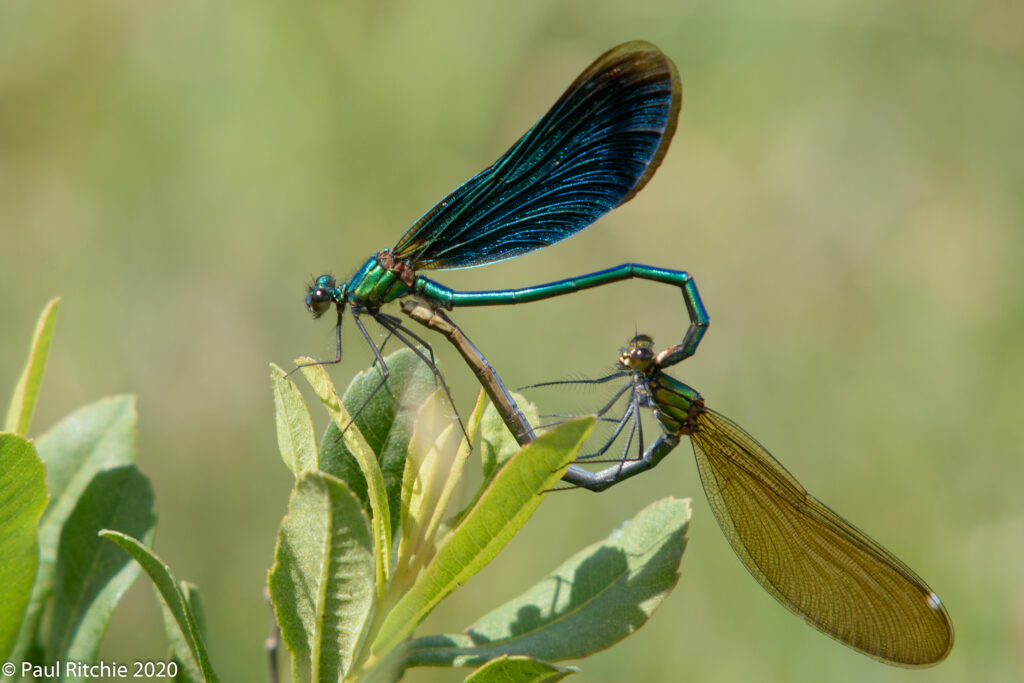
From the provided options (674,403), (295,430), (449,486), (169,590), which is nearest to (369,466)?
(295,430)

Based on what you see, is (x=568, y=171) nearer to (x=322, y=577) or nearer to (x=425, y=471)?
(x=425, y=471)

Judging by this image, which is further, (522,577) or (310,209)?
(310,209)

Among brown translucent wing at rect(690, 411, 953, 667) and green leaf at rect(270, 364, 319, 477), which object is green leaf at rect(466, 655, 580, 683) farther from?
brown translucent wing at rect(690, 411, 953, 667)

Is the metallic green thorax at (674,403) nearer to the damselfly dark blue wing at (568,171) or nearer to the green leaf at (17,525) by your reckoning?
the damselfly dark blue wing at (568,171)

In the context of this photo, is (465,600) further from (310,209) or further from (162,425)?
(310,209)

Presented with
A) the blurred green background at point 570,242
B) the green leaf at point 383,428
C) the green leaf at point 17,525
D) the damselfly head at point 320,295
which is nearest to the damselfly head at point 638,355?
the damselfly head at point 320,295

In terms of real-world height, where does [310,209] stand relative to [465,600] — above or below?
above

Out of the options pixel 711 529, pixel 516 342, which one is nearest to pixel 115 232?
pixel 516 342
